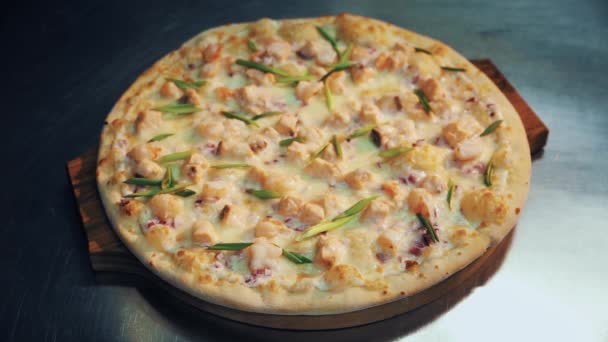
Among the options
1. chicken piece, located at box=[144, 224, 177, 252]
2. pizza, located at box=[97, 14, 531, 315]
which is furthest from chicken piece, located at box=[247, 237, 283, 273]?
chicken piece, located at box=[144, 224, 177, 252]

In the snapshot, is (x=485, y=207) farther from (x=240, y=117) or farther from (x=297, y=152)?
(x=240, y=117)

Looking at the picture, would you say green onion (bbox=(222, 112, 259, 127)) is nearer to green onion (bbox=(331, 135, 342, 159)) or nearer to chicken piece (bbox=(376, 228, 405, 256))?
green onion (bbox=(331, 135, 342, 159))

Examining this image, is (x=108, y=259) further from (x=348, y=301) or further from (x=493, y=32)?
(x=493, y=32)

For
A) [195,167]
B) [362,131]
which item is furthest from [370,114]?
[195,167]

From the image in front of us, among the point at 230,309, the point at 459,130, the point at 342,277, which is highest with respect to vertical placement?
the point at 459,130

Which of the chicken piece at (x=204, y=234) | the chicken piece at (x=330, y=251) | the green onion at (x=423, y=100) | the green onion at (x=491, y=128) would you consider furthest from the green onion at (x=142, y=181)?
the green onion at (x=491, y=128)

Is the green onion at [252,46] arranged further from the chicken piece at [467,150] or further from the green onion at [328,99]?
the chicken piece at [467,150]
